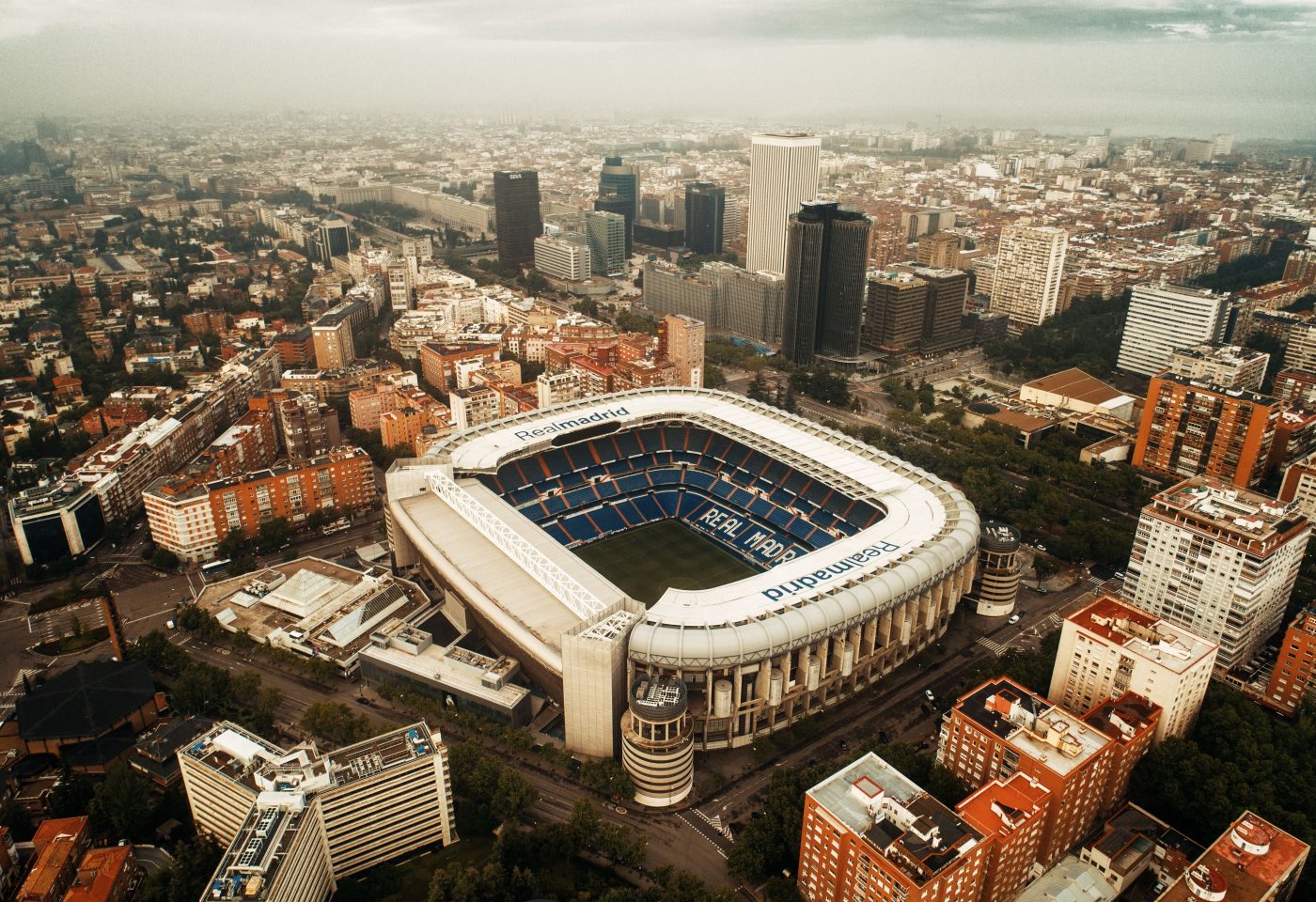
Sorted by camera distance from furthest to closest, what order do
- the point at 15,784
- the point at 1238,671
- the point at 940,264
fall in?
1. the point at 940,264
2. the point at 1238,671
3. the point at 15,784

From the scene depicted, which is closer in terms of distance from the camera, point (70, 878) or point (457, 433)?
point (70, 878)

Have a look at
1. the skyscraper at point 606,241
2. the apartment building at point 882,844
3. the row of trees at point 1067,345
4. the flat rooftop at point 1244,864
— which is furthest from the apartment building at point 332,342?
the flat rooftop at point 1244,864

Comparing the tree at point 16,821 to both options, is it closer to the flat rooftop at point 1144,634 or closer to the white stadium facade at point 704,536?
the white stadium facade at point 704,536

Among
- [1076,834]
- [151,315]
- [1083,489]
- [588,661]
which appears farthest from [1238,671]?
[151,315]

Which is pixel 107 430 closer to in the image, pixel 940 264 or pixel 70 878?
pixel 70 878

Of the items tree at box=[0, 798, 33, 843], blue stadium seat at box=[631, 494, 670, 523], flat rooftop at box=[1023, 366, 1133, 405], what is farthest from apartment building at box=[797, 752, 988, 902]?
flat rooftop at box=[1023, 366, 1133, 405]

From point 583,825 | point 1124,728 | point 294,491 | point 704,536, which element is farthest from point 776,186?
point 583,825

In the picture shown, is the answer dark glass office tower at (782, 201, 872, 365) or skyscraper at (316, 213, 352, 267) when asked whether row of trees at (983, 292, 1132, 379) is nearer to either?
dark glass office tower at (782, 201, 872, 365)
